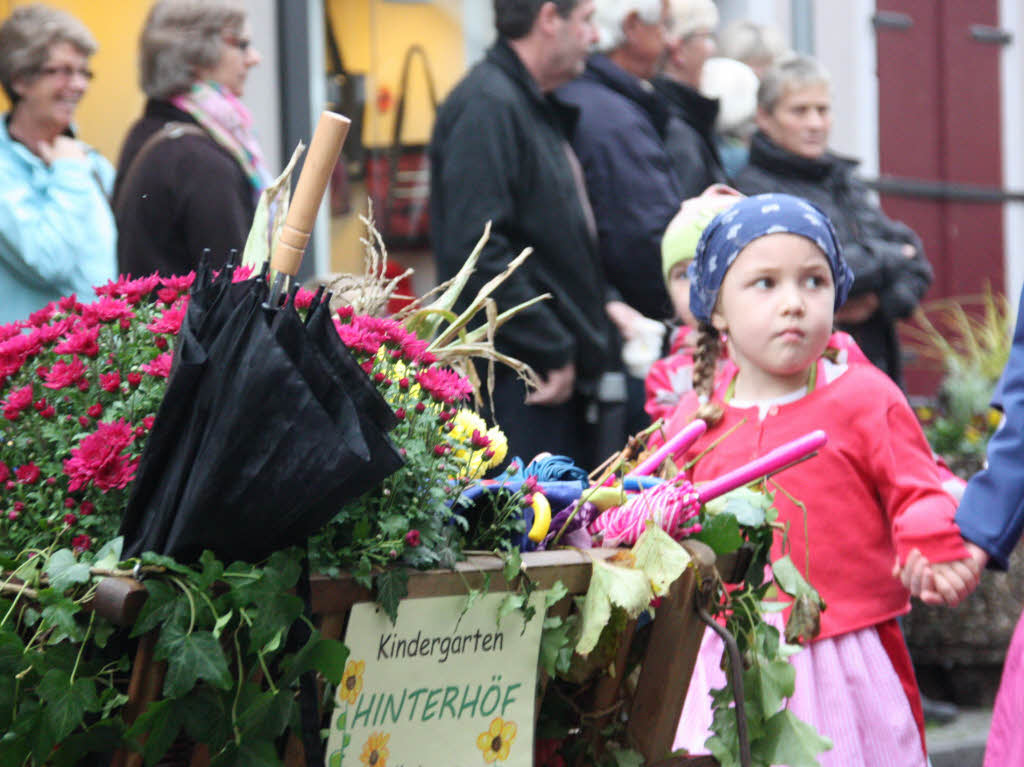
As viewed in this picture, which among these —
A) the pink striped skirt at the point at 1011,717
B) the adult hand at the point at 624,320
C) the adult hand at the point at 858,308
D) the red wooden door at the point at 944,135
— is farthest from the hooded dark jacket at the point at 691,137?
the red wooden door at the point at 944,135

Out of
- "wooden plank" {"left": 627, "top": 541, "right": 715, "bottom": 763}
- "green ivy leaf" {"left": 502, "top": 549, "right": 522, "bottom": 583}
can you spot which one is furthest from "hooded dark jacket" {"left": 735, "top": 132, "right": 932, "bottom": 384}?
"green ivy leaf" {"left": 502, "top": 549, "right": 522, "bottom": 583}

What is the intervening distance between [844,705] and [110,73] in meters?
4.27

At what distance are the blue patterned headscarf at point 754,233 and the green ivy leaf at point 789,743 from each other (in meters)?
1.32

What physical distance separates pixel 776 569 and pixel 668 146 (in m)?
3.24

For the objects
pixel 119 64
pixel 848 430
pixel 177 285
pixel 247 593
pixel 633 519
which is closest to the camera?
pixel 247 593

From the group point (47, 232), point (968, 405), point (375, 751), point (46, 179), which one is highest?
point (46, 179)

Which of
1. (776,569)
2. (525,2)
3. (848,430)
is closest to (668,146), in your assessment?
(525,2)

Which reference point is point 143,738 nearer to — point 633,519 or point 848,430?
point 633,519

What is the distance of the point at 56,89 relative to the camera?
4664 mm

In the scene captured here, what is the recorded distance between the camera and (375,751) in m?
1.95

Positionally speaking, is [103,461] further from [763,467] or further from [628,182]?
[628,182]

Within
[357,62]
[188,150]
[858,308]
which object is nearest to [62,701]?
[188,150]

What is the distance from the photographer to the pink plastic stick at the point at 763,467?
2369 millimetres

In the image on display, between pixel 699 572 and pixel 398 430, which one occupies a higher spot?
pixel 398 430
